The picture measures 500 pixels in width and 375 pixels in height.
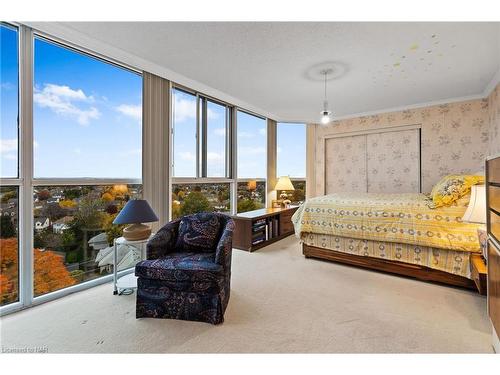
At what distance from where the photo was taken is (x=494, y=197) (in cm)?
157

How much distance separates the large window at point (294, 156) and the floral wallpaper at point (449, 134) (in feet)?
5.69

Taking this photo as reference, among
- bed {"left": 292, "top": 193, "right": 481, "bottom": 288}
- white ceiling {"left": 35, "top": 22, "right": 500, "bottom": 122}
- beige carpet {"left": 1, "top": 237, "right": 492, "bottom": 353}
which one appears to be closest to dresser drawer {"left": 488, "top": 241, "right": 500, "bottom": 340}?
beige carpet {"left": 1, "top": 237, "right": 492, "bottom": 353}

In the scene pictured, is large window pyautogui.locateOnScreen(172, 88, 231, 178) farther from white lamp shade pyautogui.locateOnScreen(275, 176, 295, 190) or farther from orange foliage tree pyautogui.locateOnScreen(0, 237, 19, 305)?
orange foliage tree pyautogui.locateOnScreen(0, 237, 19, 305)

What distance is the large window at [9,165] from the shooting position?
6.82ft

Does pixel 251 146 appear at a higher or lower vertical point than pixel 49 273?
higher

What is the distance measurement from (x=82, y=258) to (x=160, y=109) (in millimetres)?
1987

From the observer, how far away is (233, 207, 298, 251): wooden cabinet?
3885 mm

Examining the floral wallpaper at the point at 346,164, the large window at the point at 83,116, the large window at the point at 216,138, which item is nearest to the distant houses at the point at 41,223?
the large window at the point at 83,116

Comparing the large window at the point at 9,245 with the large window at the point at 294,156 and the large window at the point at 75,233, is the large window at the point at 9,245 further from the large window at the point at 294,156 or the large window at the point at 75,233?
the large window at the point at 294,156

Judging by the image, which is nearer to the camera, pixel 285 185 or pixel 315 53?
pixel 315 53

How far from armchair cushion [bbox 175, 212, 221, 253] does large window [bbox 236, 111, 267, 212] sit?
2318 millimetres

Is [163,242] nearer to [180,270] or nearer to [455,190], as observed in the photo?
[180,270]

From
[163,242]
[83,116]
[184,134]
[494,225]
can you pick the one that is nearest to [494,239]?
[494,225]

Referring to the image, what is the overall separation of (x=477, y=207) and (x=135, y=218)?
10.1ft
